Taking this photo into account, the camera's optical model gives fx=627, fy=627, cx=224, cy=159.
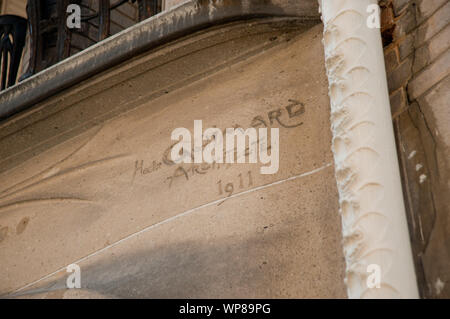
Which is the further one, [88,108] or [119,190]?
[88,108]

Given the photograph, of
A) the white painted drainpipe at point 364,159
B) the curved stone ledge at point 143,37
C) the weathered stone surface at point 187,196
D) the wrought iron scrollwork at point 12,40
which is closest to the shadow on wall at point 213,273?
the weathered stone surface at point 187,196

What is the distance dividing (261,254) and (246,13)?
33.4 inches

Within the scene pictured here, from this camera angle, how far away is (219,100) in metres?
Result: 2.26

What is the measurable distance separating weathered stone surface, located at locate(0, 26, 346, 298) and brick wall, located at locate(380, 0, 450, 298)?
0.77ft

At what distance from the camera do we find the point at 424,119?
64.1 inches

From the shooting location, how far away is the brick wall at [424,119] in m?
1.46

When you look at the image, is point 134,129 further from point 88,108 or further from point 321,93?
point 321,93

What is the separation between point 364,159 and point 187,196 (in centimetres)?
77

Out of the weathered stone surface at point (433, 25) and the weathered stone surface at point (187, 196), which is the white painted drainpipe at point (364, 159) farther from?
the weathered stone surface at point (187, 196)

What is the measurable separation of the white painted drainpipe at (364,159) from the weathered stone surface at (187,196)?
0.23 metres
